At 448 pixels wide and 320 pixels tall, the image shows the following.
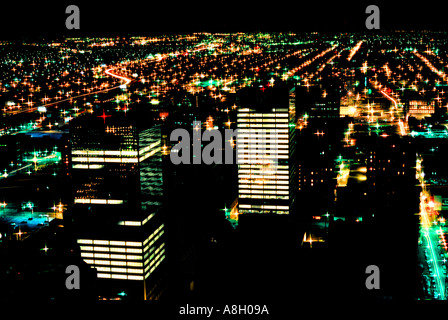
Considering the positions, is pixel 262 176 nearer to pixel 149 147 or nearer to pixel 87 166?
pixel 149 147

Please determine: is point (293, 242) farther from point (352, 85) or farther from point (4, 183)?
point (352, 85)

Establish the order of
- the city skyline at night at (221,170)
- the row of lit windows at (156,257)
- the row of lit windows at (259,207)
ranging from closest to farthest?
the city skyline at night at (221,170) < the row of lit windows at (156,257) < the row of lit windows at (259,207)

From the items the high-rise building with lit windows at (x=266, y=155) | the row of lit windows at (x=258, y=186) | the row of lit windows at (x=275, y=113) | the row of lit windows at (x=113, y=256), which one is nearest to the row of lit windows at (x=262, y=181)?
the high-rise building with lit windows at (x=266, y=155)

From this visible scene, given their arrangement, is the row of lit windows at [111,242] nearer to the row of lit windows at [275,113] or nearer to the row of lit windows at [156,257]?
the row of lit windows at [156,257]

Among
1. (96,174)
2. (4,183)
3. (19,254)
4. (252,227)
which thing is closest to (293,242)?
(252,227)

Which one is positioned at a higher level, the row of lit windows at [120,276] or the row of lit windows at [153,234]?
the row of lit windows at [153,234]

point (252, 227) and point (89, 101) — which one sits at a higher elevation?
point (89, 101)
